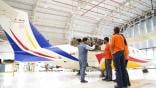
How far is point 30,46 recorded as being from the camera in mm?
8820

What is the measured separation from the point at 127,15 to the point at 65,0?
11.5 meters

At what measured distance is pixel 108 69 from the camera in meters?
6.95

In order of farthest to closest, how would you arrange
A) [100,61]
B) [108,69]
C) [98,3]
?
[98,3]
[100,61]
[108,69]

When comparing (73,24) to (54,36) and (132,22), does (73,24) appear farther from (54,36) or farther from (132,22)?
(132,22)

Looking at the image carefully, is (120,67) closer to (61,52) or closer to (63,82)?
(63,82)

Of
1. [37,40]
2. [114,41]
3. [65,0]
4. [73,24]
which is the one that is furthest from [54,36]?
[114,41]

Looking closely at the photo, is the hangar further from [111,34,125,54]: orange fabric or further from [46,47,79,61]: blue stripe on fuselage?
[111,34,125,54]: orange fabric

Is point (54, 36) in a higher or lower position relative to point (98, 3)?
lower

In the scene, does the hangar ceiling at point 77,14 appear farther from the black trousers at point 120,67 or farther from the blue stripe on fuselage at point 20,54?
the black trousers at point 120,67

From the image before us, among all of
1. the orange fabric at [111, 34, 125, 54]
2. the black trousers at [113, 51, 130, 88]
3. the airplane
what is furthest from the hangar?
the orange fabric at [111, 34, 125, 54]

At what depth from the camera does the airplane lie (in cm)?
797

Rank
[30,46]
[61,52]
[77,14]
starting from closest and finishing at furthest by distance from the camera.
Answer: [30,46] < [61,52] < [77,14]

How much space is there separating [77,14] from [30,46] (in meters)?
16.0

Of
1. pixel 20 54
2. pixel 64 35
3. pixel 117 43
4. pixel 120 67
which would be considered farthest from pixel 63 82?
pixel 64 35
